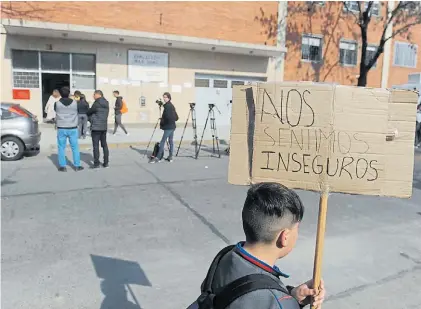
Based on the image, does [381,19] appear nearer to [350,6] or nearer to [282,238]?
[350,6]

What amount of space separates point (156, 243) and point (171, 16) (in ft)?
53.9

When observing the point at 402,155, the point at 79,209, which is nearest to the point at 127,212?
the point at 79,209

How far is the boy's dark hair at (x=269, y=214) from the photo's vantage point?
5.02 feet

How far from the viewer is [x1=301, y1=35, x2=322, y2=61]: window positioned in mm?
23359

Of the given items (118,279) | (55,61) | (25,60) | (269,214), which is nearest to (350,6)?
(55,61)

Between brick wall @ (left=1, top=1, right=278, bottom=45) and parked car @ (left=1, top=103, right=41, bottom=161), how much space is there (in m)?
8.07

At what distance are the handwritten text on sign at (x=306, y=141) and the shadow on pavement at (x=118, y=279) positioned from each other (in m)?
1.99

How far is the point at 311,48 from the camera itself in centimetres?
2366

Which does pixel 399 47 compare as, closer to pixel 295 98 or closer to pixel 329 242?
pixel 329 242

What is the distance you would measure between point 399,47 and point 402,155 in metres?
28.1

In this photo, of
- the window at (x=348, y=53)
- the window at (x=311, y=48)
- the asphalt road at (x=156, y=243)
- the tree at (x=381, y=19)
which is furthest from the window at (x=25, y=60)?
the window at (x=348, y=53)

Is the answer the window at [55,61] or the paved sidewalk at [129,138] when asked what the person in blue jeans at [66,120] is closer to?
the paved sidewalk at [129,138]

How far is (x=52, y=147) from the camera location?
39.2ft

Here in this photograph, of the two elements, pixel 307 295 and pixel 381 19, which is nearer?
pixel 307 295
